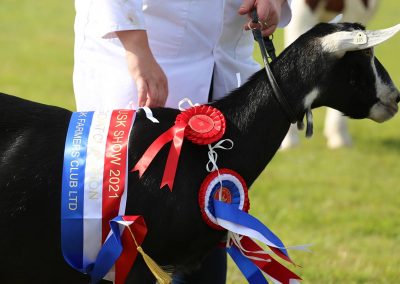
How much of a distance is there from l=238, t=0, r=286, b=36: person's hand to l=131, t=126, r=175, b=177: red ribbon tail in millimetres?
493

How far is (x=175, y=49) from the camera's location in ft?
8.93

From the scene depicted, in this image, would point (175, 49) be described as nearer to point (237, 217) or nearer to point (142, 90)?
point (142, 90)

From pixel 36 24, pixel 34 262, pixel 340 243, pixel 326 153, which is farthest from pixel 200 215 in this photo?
pixel 36 24

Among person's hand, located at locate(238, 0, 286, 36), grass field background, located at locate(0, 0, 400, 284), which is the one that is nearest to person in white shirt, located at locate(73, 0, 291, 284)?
person's hand, located at locate(238, 0, 286, 36)

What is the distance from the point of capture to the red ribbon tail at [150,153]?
2361mm

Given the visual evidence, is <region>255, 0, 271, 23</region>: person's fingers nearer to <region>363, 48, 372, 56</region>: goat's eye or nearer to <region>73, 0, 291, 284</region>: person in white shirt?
<region>73, 0, 291, 284</region>: person in white shirt

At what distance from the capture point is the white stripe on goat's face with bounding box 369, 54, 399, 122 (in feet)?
8.16

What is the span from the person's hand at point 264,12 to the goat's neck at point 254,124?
0.76 feet

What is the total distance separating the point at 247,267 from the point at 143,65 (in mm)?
653

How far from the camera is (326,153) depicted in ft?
22.3

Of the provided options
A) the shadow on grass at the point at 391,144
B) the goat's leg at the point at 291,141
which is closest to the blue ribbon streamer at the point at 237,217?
the goat's leg at the point at 291,141

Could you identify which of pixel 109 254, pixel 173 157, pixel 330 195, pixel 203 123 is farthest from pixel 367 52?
pixel 330 195

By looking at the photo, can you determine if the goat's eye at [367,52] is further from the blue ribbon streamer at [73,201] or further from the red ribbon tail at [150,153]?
the blue ribbon streamer at [73,201]

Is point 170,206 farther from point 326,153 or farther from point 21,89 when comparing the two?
point 21,89
